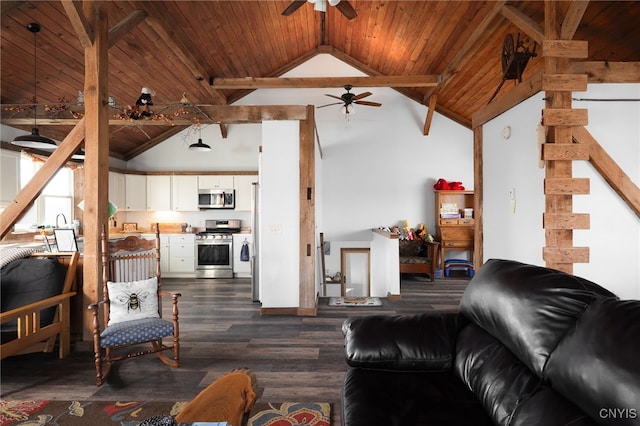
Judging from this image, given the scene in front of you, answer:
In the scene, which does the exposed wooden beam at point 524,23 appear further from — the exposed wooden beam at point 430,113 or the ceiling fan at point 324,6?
the exposed wooden beam at point 430,113

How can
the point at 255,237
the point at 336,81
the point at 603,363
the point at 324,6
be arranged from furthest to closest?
the point at 336,81, the point at 255,237, the point at 324,6, the point at 603,363

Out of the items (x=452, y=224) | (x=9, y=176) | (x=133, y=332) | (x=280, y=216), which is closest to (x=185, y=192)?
(x=9, y=176)

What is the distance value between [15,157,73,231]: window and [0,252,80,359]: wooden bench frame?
2.95m

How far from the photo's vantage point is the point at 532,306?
53.1 inches

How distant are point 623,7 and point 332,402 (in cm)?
497

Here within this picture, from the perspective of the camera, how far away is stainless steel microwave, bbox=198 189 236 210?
23.8ft

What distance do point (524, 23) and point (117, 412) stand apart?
5.01m

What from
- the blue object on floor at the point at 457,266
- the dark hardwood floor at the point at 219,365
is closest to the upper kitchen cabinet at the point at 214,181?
the dark hardwood floor at the point at 219,365

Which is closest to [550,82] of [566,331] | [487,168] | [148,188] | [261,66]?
[487,168]

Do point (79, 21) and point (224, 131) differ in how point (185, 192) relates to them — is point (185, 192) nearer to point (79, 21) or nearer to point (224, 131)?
point (224, 131)

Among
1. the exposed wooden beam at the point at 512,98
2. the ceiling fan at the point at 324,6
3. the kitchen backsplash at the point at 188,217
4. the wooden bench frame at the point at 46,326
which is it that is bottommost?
the wooden bench frame at the point at 46,326

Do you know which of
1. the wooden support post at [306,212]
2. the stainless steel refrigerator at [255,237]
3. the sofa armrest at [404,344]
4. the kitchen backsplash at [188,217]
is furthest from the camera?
the kitchen backsplash at [188,217]

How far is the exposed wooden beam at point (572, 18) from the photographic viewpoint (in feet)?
9.35

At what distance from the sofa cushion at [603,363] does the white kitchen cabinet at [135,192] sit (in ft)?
25.5
